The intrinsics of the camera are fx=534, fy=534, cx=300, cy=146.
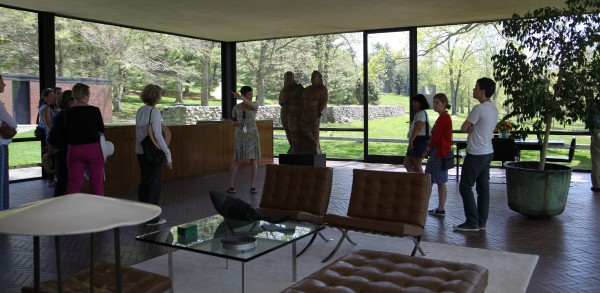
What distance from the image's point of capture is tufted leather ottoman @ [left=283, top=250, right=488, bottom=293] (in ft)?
10.4

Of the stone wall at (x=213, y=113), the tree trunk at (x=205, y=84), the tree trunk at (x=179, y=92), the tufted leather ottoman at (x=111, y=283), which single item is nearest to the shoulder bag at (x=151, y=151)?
the tufted leather ottoman at (x=111, y=283)

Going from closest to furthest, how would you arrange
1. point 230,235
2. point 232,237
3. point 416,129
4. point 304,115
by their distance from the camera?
1. point 232,237
2. point 230,235
3. point 416,129
4. point 304,115

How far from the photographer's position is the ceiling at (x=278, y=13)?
9352mm

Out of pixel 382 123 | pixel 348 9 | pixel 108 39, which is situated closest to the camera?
pixel 348 9

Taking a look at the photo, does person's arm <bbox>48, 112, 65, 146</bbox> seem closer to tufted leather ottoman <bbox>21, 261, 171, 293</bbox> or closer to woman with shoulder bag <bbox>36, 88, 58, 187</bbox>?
woman with shoulder bag <bbox>36, 88, 58, 187</bbox>

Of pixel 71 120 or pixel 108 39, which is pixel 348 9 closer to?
pixel 71 120

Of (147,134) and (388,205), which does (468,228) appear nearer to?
(388,205)

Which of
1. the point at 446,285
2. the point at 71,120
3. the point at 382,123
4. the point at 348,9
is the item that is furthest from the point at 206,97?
the point at 446,285

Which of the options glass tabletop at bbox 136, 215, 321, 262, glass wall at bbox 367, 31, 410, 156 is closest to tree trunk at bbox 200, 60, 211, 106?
glass wall at bbox 367, 31, 410, 156

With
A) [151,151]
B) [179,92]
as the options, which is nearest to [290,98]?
[151,151]

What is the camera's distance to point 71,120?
19.7ft

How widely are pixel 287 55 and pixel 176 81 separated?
3.87m

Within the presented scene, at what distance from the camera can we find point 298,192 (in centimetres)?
554

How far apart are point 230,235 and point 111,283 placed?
50.9 inches
